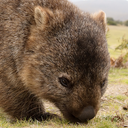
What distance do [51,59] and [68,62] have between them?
272 mm

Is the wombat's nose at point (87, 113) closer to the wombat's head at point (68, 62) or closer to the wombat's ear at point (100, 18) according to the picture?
the wombat's head at point (68, 62)

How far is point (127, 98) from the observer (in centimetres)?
418

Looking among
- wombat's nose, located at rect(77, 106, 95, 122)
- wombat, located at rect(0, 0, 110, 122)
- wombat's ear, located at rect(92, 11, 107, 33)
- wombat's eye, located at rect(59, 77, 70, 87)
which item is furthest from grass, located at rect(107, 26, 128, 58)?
wombat's nose, located at rect(77, 106, 95, 122)

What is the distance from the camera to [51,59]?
290cm

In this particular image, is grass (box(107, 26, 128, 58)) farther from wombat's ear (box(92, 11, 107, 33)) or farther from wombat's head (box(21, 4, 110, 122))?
wombat's head (box(21, 4, 110, 122))

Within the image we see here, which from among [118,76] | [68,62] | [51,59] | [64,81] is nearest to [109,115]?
[64,81]

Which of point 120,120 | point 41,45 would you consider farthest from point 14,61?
point 120,120

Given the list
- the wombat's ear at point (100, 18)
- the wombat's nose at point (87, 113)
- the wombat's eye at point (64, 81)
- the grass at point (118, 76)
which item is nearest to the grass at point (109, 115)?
the grass at point (118, 76)

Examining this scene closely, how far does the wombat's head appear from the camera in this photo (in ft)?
8.86

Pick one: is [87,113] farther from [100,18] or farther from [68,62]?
[100,18]

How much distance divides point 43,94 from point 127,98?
6.18 feet

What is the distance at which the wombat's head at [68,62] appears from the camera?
2.70m

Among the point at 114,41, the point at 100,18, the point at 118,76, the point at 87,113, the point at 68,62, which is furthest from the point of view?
the point at 114,41

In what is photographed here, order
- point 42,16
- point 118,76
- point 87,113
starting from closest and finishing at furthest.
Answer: point 87,113 → point 42,16 → point 118,76
